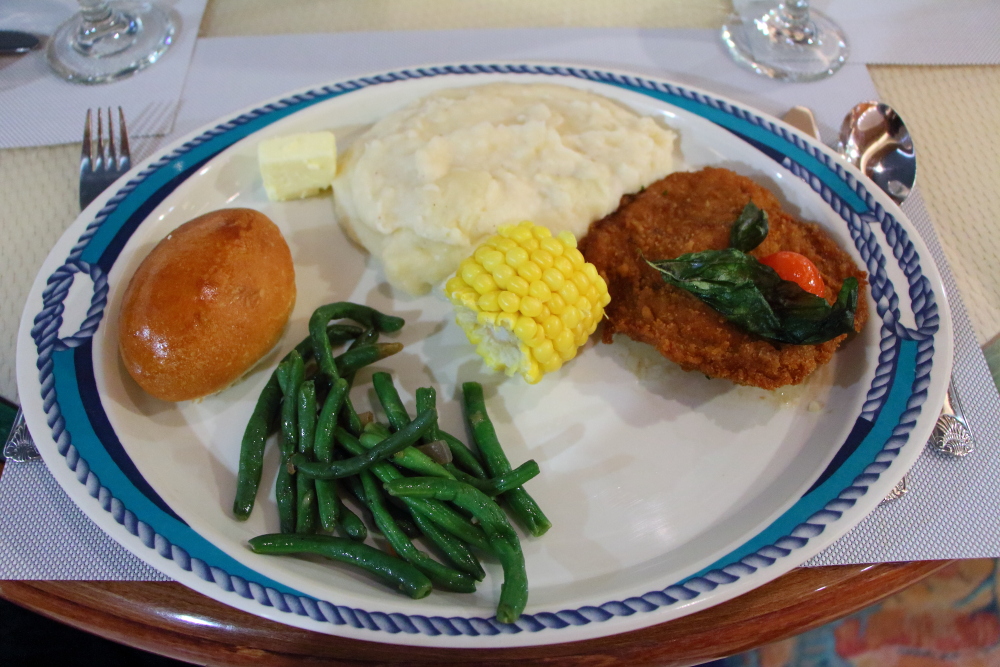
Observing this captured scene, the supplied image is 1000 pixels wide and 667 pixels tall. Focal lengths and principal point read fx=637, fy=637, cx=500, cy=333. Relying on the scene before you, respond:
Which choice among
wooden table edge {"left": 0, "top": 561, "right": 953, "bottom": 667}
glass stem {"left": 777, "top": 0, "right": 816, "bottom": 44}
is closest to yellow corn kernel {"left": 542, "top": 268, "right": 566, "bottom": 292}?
wooden table edge {"left": 0, "top": 561, "right": 953, "bottom": 667}

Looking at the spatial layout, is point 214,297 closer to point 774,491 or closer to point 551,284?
point 551,284

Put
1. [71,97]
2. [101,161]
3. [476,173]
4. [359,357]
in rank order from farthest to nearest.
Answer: [71,97]
[101,161]
[476,173]
[359,357]

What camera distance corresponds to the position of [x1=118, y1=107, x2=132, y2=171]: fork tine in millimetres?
3014

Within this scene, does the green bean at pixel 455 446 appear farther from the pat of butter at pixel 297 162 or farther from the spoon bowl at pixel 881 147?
the spoon bowl at pixel 881 147

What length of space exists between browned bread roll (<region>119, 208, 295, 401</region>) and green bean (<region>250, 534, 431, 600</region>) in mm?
656

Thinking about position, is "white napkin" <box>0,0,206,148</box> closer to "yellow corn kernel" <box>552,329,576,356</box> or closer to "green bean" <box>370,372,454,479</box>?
"green bean" <box>370,372,454,479</box>

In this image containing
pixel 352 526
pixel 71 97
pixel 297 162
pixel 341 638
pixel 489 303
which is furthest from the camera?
pixel 71 97

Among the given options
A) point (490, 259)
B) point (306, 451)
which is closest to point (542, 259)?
point (490, 259)

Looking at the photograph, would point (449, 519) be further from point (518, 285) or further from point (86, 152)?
point (86, 152)

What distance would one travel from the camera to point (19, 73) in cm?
357

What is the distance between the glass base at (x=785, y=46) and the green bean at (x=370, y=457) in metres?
2.93

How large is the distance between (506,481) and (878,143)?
8.44ft

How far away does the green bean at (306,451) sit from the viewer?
205cm

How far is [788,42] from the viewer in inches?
148
